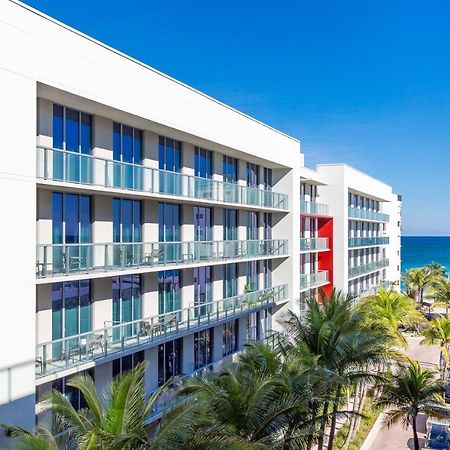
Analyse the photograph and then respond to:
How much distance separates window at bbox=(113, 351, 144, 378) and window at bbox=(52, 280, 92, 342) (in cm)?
226

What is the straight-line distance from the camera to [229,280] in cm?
2623

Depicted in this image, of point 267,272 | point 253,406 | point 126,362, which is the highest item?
point 267,272

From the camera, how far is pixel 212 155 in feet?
80.2

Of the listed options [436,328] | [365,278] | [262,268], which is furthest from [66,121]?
[365,278]

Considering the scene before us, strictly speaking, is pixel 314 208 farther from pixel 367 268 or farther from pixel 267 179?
pixel 367 268

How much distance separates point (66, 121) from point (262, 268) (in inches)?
626

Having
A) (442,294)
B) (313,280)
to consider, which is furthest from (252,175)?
(442,294)

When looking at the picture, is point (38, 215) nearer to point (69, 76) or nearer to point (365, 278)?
point (69, 76)

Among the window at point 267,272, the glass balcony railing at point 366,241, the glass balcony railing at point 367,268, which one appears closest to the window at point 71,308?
the window at point 267,272

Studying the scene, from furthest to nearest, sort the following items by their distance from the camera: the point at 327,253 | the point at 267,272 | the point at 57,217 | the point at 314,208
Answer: the point at 327,253
the point at 314,208
the point at 267,272
the point at 57,217

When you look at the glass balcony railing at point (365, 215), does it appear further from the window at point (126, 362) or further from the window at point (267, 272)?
the window at point (126, 362)

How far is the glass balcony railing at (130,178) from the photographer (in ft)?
49.9

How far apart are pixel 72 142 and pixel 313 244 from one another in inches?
901

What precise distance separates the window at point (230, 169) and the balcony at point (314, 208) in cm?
849
